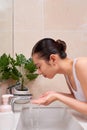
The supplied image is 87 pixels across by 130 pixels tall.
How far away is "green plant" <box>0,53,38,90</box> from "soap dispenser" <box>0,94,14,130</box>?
0.51ft

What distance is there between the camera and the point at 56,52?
123cm

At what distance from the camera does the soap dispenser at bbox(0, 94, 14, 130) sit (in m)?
1.20

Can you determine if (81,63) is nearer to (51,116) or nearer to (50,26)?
(51,116)

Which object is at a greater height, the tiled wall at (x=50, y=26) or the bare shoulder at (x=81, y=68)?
the tiled wall at (x=50, y=26)

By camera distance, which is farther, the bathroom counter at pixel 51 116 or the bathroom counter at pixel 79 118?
the bathroom counter at pixel 51 116

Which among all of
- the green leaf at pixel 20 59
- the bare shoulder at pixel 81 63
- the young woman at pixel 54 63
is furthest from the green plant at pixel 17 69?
the bare shoulder at pixel 81 63

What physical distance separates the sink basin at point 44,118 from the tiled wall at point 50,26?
20 cm

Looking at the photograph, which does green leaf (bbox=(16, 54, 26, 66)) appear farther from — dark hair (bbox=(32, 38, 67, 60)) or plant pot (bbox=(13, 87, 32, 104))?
dark hair (bbox=(32, 38, 67, 60))

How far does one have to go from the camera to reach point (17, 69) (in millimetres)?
1517

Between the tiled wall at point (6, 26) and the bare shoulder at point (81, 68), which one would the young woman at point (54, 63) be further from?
the tiled wall at point (6, 26)

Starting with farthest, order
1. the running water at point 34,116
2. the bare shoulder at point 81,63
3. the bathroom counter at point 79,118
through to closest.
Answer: the running water at point 34,116
the bare shoulder at point 81,63
the bathroom counter at point 79,118

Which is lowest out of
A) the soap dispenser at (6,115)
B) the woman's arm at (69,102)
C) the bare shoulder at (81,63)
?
the soap dispenser at (6,115)

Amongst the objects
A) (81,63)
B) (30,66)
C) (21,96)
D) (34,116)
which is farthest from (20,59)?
(81,63)

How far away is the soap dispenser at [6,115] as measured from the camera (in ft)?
3.92
